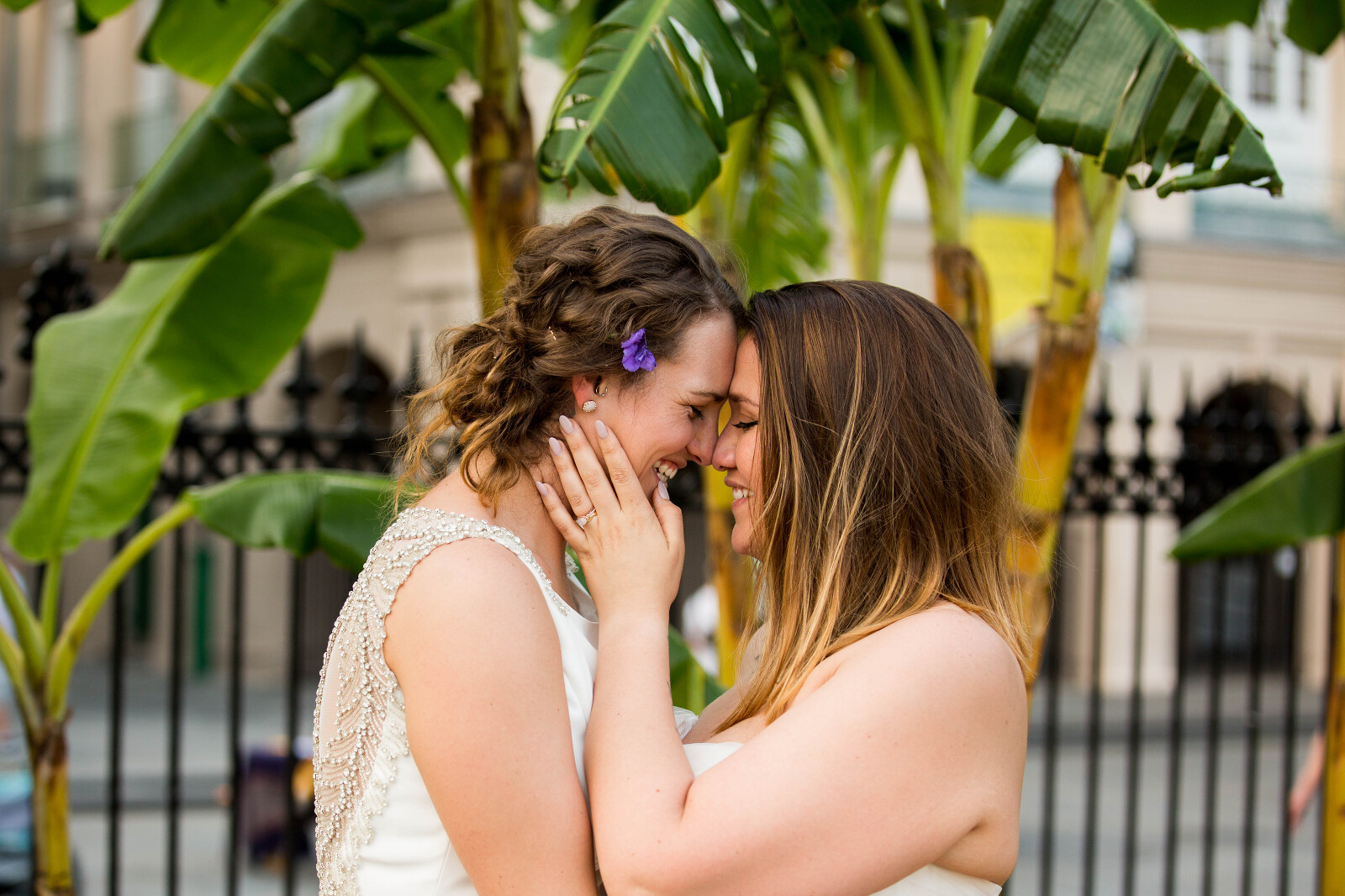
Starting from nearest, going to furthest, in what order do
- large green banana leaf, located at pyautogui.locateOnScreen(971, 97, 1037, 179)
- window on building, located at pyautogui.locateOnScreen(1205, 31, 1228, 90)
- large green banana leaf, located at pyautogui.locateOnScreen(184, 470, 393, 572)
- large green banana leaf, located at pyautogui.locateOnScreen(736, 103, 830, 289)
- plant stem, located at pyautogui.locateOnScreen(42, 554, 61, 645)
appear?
large green banana leaf, located at pyautogui.locateOnScreen(184, 470, 393, 572) < plant stem, located at pyautogui.locateOnScreen(42, 554, 61, 645) < large green banana leaf, located at pyautogui.locateOnScreen(971, 97, 1037, 179) < large green banana leaf, located at pyautogui.locateOnScreen(736, 103, 830, 289) < window on building, located at pyautogui.locateOnScreen(1205, 31, 1228, 90)

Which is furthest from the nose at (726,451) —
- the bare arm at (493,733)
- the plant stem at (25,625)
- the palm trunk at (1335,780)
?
the palm trunk at (1335,780)

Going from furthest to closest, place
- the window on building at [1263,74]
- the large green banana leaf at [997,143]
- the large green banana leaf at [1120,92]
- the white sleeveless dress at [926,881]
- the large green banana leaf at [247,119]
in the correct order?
the window on building at [1263,74] < the large green banana leaf at [997,143] < the large green banana leaf at [247,119] < the large green banana leaf at [1120,92] < the white sleeveless dress at [926,881]

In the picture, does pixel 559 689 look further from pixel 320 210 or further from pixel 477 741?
pixel 320 210

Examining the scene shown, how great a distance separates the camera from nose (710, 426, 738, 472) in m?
1.78

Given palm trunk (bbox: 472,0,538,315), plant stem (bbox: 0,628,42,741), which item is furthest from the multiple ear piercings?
plant stem (bbox: 0,628,42,741)

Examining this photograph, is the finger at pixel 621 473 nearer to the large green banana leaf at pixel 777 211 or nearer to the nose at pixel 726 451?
the nose at pixel 726 451

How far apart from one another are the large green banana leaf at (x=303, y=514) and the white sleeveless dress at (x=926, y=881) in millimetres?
1298

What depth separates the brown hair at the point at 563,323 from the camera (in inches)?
63.6

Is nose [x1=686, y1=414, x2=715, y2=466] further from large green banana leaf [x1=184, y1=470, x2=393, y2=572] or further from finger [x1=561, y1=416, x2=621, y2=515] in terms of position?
large green banana leaf [x1=184, y1=470, x2=393, y2=572]

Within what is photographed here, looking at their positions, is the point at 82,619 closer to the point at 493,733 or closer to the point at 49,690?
the point at 49,690

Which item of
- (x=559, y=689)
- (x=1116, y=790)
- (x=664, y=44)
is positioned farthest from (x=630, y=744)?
(x=1116, y=790)

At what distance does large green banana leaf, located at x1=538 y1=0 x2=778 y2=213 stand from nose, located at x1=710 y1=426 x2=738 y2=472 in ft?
1.83

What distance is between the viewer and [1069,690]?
44.4 feet

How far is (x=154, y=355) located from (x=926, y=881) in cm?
249
